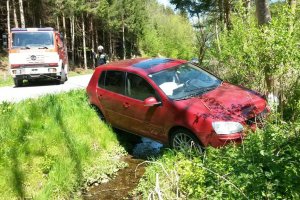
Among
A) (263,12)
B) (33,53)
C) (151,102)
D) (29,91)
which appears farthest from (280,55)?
(33,53)

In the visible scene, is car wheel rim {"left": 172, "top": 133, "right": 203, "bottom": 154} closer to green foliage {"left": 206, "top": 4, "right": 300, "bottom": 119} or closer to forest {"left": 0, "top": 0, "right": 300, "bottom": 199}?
forest {"left": 0, "top": 0, "right": 300, "bottom": 199}

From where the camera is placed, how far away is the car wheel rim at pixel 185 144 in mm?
5902

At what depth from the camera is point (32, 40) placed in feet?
51.3

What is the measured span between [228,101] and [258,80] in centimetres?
234

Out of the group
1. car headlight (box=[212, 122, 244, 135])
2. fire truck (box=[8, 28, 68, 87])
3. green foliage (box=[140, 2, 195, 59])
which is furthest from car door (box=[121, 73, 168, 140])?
green foliage (box=[140, 2, 195, 59])

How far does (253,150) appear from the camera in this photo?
449cm

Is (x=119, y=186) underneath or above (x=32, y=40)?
underneath

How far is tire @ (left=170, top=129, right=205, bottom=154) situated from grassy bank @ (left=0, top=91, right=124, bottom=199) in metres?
1.42

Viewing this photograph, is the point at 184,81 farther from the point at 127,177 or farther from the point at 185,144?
the point at 127,177

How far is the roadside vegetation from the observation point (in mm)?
3818

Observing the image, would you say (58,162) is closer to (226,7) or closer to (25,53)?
(25,53)

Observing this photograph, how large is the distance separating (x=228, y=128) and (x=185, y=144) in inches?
35.9

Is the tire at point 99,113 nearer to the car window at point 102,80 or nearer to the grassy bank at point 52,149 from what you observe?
the grassy bank at point 52,149

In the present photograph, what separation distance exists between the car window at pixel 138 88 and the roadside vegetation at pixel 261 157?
1306 mm
